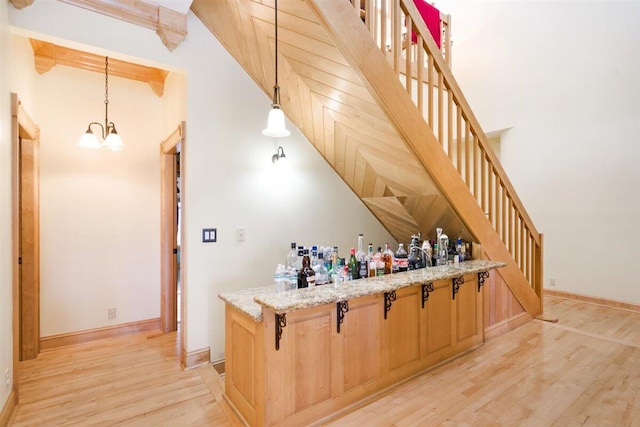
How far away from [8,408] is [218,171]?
204 centimetres

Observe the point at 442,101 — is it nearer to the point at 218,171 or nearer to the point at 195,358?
the point at 218,171

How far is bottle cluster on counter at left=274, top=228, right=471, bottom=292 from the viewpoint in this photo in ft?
7.20

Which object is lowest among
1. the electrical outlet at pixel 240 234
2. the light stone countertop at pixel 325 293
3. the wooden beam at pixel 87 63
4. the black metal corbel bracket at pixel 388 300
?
the black metal corbel bracket at pixel 388 300

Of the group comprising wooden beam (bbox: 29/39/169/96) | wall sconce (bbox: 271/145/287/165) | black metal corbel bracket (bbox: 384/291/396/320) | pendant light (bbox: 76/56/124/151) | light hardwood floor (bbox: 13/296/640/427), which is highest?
wooden beam (bbox: 29/39/169/96)

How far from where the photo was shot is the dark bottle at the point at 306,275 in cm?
217

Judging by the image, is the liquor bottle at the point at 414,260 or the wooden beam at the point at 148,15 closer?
the wooden beam at the point at 148,15

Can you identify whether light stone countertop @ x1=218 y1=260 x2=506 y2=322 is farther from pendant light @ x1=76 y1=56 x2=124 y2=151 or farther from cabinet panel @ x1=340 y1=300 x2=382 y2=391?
pendant light @ x1=76 y1=56 x2=124 y2=151

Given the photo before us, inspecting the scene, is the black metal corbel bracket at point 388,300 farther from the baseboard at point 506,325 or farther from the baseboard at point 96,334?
the baseboard at point 96,334

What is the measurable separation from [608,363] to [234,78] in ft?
13.2

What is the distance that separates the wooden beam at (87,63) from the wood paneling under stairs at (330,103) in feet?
3.51

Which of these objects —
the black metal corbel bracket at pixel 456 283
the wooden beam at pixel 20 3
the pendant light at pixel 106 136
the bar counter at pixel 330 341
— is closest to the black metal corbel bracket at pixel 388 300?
the bar counter at pixel 330 341

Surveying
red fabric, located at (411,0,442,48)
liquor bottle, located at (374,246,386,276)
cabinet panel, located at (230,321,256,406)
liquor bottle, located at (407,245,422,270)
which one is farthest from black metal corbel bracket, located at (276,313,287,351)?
red fabric, located at (411,0,442,48)

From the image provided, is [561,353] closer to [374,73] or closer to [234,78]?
[374,73]

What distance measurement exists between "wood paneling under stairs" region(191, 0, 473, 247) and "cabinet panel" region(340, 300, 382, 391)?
125 centimetres
